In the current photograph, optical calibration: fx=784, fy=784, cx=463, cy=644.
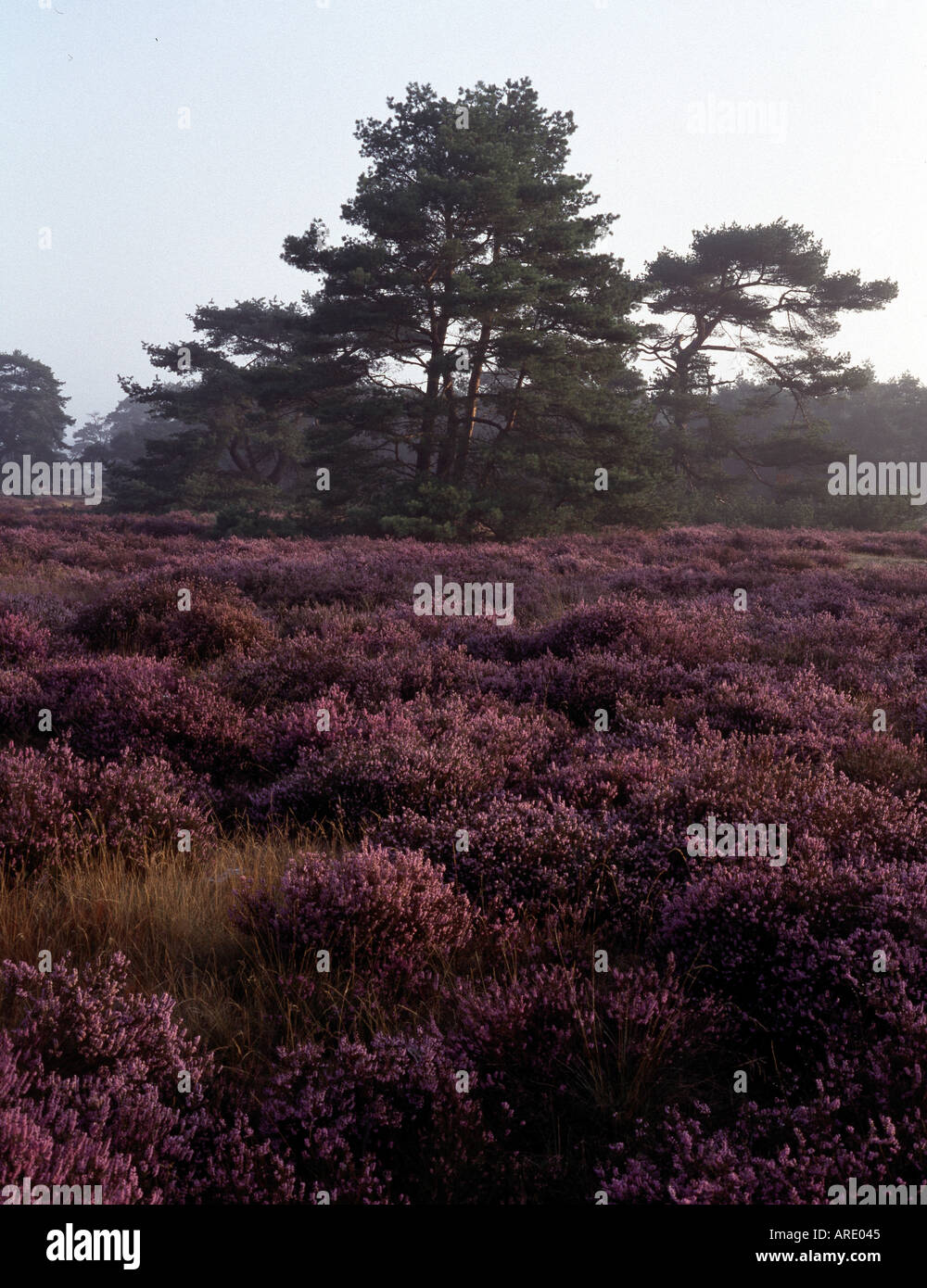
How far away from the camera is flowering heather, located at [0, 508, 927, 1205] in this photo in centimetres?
187

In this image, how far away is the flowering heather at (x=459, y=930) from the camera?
187cm

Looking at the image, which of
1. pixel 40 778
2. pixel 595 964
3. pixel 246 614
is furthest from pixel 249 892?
pixel 246 614

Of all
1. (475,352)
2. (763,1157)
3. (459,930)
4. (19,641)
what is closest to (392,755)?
(459,930)

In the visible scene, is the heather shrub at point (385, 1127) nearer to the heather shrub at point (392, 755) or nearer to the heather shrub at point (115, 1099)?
the heather shrub at point (115, 1099)

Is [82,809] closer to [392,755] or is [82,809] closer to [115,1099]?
[392,755]

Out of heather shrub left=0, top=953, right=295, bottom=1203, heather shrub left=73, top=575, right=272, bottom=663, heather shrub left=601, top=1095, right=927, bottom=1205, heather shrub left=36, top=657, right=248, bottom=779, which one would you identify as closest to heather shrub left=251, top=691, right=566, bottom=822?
heather shrub left=36, top=657, right=248, bottom=779

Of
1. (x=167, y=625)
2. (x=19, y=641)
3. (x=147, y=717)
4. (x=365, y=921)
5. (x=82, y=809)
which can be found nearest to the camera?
(x=365, y=921)

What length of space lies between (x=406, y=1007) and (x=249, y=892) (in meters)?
0.81

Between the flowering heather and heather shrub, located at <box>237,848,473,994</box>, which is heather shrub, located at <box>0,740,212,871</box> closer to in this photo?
the flowering heather

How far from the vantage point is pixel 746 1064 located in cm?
222

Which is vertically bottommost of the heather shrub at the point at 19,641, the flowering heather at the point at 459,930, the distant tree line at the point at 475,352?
the flowering heather at the point at 459,930

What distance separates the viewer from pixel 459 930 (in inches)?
109

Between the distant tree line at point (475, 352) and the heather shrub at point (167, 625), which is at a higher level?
the distant tree line at point (475, 352)

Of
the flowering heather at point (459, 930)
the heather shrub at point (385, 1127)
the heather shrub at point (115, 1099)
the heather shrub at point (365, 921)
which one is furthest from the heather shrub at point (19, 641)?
the heather shrub at point (385, 1127)
